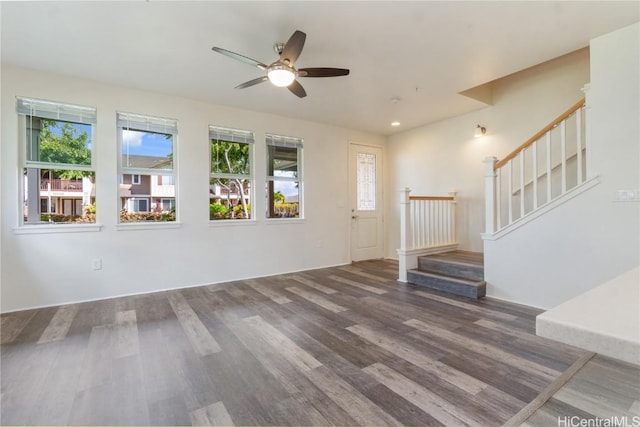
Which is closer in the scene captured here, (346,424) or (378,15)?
(346,424)

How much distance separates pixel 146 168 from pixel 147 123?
617 mm

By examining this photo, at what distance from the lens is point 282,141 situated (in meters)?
5.00

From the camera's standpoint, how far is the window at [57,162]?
328 centimetres

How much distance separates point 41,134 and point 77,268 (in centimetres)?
164

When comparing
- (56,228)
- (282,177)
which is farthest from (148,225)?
(282,177)

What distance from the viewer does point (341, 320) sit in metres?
2.87

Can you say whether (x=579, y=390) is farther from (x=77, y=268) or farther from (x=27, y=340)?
(x=77, y=268)

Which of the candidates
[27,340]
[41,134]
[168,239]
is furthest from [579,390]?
[41,134]

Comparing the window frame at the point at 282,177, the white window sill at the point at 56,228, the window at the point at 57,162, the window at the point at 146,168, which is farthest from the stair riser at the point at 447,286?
the window at the point at 57,162

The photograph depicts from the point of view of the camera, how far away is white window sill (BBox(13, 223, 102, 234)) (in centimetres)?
321

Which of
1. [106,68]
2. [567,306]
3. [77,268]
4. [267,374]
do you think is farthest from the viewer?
[77,268]

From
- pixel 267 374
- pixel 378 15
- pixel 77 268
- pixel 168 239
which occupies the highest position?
pixel 378 15

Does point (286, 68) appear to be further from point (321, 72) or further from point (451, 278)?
point (451, 278)

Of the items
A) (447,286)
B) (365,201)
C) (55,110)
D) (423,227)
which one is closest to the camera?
(55,110)
